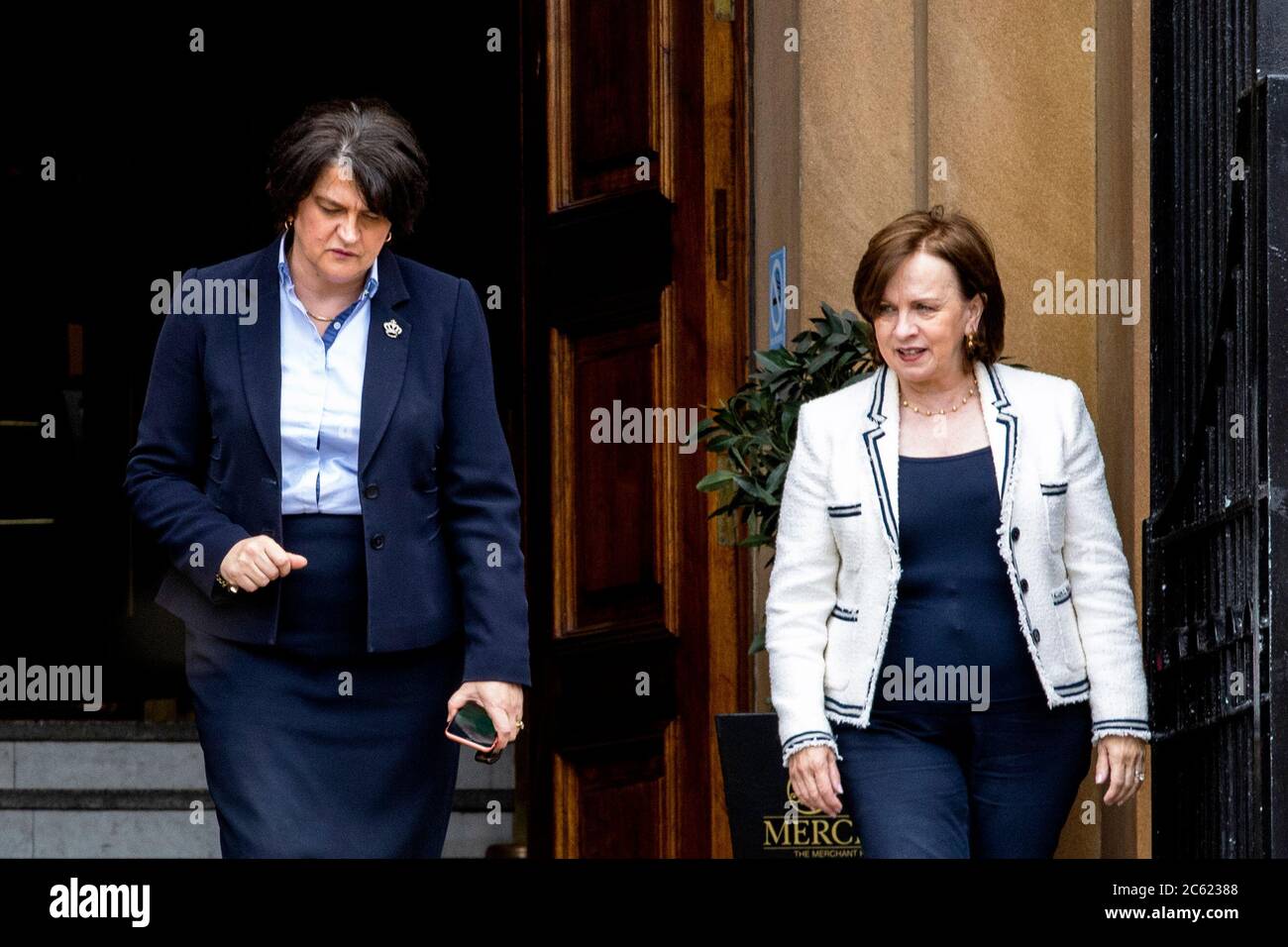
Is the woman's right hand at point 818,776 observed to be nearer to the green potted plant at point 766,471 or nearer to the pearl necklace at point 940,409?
the pearl necklace at point 940,409

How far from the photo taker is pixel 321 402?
4465 mm

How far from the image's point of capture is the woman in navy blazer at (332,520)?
14.4ft

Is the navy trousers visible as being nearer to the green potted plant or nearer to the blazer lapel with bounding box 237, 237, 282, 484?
the green potted plant

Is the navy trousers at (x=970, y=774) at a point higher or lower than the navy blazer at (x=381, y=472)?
lower

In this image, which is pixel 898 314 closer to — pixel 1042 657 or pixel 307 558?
pixel 1042 657

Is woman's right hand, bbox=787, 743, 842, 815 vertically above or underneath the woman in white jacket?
underneath

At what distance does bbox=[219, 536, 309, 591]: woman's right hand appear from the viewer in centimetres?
423

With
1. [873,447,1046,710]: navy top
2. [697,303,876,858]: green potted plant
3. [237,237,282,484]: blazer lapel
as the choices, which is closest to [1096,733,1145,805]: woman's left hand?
[873,447,1046,710]: navy top

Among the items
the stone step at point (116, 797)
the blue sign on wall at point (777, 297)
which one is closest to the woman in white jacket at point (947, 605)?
the blue sign on wall at point (777, 297)

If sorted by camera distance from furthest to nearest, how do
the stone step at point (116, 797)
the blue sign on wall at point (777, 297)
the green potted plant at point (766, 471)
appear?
the stone step at point (116, 797) → the blue sign on wall at point (777, 297) → the green potted plant at point (766, 471)

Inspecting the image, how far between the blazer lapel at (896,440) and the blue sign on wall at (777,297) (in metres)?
2.10

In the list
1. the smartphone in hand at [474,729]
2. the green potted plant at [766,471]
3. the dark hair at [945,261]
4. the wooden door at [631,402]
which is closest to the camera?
the smartphone in hand at [474,729]

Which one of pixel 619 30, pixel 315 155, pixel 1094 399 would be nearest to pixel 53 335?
pixel 619 30

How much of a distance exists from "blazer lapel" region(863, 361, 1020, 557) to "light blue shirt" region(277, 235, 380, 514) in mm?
1073
